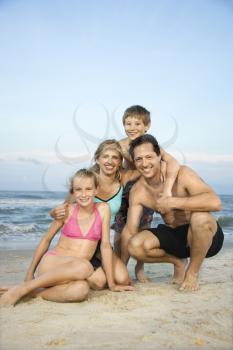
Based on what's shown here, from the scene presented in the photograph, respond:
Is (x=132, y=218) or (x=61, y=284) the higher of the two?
(x=132, y=218)

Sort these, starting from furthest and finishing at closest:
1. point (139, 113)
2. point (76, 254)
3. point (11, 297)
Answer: point (139, 113) < point (76, 254) < point (11, 297)

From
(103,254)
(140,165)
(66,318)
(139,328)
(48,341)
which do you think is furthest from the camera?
(140,165)

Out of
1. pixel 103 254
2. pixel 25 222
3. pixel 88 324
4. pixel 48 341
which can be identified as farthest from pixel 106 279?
pixel 25 222

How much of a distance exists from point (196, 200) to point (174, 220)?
518 millimetres

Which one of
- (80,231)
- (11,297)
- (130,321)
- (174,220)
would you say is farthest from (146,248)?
(11,297)

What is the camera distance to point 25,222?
11734mm

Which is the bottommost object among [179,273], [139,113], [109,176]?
[179,273]

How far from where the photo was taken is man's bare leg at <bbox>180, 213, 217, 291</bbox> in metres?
3.64

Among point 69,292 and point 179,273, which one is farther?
point 179,273

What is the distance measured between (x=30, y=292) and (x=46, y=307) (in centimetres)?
31

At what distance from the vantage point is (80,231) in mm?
3629

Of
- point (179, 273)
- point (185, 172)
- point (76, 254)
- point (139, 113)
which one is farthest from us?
point (139, 113)

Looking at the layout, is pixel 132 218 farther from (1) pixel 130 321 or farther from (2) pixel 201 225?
(1) pixel 130 321

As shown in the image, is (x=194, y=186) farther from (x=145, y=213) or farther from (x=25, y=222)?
(x=25, y=222)
